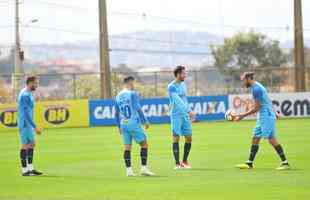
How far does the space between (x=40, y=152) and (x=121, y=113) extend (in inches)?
359

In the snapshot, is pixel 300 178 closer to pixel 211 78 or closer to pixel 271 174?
pixel 271 174

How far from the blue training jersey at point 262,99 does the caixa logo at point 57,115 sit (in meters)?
27.0

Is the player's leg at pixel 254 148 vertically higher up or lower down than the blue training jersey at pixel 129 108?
lower down

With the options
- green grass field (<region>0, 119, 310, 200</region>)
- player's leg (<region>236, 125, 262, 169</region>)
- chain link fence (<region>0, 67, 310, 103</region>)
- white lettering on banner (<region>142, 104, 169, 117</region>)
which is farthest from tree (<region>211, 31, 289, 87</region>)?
player's leg (<region>236, 125, 262, 169</region>)

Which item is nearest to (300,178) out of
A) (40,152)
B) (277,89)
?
(40,152)

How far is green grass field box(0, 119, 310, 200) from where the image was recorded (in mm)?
15672

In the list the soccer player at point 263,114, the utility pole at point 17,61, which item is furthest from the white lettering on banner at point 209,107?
the soccer player at point 263,114

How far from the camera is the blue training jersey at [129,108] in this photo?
62.2ft

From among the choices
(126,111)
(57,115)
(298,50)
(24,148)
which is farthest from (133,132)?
(298,50)

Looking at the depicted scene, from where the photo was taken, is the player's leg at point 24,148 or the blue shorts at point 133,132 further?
the player's leg at point 24,148

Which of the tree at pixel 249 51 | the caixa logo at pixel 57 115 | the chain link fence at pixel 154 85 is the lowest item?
the caixa logo at pixel 57 115

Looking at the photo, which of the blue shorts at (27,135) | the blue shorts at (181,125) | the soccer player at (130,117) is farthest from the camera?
the blue shorts at (181,125)

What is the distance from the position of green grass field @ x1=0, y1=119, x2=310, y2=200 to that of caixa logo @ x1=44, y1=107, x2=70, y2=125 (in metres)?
13.8

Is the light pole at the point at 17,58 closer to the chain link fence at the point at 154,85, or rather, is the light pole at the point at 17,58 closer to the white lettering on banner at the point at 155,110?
the chain link fence at the point at 154,85
